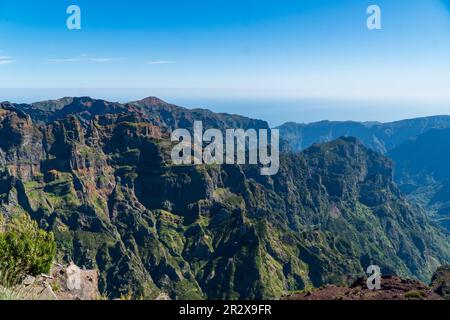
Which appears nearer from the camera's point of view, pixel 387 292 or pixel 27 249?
pixel 27 249

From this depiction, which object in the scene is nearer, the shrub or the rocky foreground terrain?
the shrub

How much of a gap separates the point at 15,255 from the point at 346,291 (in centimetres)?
4280

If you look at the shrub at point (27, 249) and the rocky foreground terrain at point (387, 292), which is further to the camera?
the rocky foreground terrain at point (387, 292)

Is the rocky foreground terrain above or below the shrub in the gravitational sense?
below

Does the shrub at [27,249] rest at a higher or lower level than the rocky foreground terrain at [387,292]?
higher

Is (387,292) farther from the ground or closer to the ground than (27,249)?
closer to the ground
